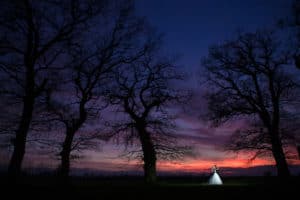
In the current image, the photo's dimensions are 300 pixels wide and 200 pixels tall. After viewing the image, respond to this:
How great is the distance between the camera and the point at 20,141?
1973 cm

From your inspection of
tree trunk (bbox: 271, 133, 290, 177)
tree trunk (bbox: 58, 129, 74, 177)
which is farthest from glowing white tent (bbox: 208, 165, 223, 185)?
tree trunk (bbox: 58, 129, 74, 177)

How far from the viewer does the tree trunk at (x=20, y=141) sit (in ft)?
62.9

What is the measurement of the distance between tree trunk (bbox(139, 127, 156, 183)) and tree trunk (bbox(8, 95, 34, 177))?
38.8 feet

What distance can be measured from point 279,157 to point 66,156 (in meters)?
17.8

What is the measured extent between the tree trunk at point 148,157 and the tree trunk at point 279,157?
10.4m

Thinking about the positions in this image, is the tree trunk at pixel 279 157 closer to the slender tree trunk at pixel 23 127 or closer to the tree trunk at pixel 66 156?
the tree trunk at pixel 66 156

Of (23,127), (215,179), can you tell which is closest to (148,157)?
(215,179)

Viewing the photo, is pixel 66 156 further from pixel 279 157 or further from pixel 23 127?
pixel 279 157

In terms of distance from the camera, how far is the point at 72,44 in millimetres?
22594

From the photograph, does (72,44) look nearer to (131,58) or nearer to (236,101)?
(131,58)

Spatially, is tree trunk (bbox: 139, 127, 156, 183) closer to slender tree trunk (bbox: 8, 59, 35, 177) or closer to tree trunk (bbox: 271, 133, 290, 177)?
tree trunk (bbox: 271, 133, 290, 177)

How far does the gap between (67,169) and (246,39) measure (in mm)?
20034

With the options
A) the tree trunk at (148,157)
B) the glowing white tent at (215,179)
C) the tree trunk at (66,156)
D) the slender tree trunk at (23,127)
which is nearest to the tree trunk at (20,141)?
the slender tree trunk at (23,127)

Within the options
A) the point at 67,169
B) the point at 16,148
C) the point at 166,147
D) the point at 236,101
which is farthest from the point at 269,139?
the point at 16,148
